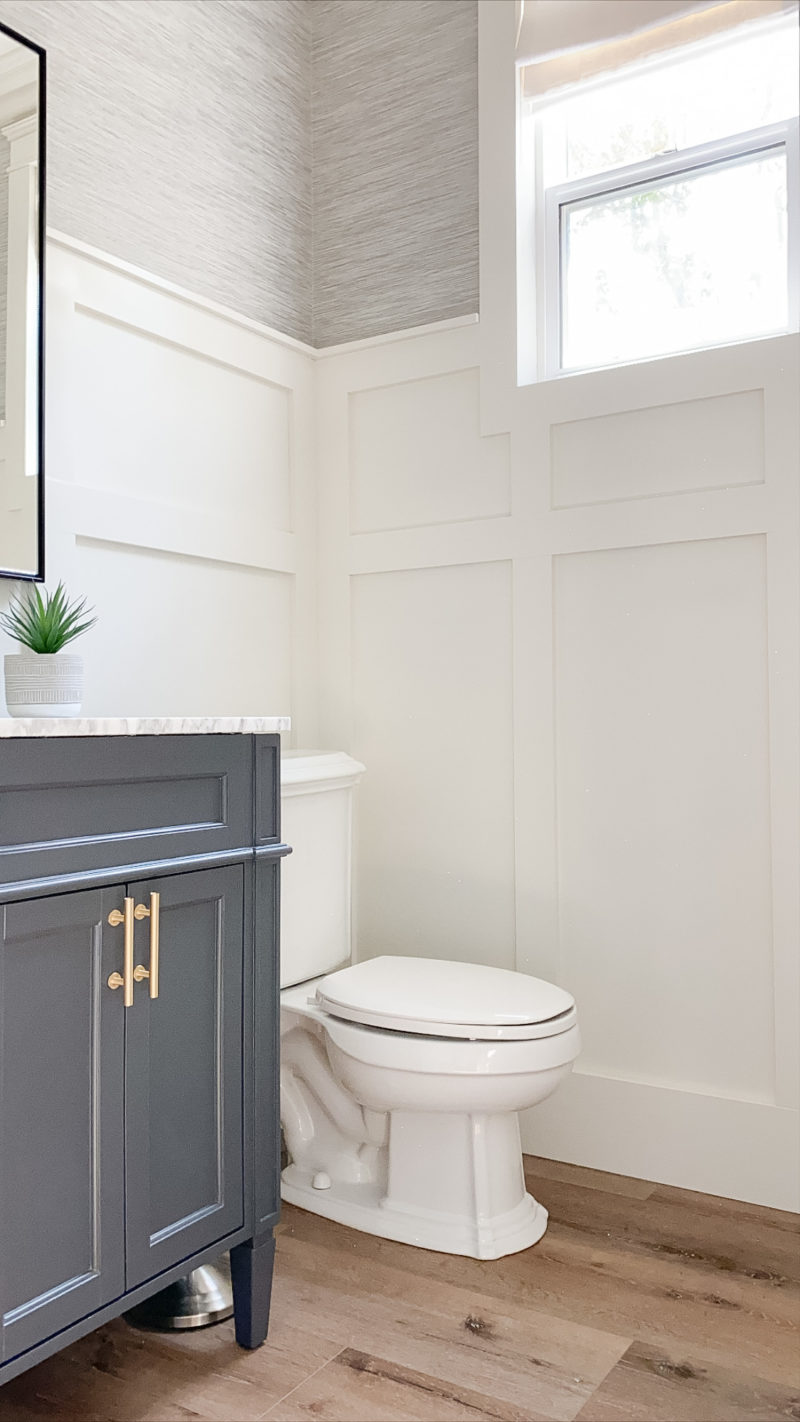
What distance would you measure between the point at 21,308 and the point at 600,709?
1305 mm

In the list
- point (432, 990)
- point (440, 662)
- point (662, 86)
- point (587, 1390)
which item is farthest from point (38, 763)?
point (662, 86)

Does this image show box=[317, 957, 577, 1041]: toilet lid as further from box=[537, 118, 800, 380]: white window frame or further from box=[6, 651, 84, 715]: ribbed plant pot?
box=[537, 118, 800, 380]: white window frame

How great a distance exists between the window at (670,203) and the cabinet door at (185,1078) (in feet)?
4.95

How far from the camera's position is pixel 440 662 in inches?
96.2

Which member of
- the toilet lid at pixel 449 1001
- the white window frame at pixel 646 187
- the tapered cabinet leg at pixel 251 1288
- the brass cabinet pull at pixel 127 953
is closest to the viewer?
the brass cabinet pull at pixel 127 953

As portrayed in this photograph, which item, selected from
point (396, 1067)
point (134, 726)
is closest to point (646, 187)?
point (134, 726)

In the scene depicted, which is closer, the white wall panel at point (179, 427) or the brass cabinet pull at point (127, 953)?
the brass cabinet pull at point (127, 953)

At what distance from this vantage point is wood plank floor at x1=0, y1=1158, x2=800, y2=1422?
1.44m

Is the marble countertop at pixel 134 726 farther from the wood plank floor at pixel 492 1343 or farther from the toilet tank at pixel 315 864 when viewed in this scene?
the wood plank floor at pixel 492 1343

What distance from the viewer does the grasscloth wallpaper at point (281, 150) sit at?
204 centimetres

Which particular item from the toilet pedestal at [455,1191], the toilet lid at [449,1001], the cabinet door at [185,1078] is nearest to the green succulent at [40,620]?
the cabinet door at [185,1078]

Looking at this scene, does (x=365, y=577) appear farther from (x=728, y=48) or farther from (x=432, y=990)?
(x=728, y=48)

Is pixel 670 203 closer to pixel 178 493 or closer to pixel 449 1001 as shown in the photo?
pixel 178 493

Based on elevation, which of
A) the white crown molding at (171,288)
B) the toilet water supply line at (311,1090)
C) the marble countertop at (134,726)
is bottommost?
the toilet water supply line at (311,1090)
